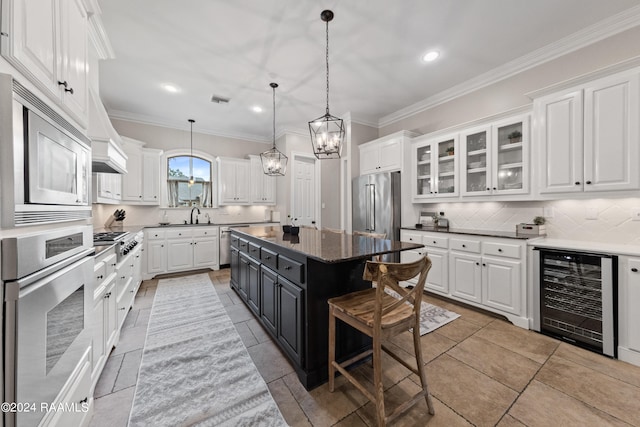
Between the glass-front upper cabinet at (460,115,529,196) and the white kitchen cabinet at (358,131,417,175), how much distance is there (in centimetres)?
87

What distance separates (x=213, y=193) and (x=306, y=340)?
4693mm

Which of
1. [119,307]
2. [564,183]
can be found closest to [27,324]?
[119,307]

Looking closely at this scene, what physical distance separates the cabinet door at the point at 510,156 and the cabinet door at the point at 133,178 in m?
5.69

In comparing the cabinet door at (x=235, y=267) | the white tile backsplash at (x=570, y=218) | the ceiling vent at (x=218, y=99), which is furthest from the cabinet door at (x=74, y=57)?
the white tile backsplash at (x=570, y=218)

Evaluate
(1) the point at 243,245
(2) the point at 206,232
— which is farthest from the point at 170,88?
(1) the point at 243,245

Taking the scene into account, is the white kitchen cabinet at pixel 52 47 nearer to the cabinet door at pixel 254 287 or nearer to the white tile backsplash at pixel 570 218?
the cabinet door at pixel 254 287

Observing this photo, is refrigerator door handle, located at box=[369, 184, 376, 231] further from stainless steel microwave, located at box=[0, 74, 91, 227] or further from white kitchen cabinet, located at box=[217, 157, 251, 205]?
stainless steel microwave, located at box=[0, 74, 91, 227]

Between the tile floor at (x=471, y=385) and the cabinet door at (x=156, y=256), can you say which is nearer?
the tile floor at (x=471, y=385)

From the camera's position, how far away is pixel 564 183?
99.2 inches

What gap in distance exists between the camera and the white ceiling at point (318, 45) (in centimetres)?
229

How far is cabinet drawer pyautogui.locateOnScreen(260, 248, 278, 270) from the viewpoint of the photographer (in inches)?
85.9

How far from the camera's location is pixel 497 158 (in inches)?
123

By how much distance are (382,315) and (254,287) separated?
1665 millimetres

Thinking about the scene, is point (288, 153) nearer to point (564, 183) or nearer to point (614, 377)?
point (564, 183)
